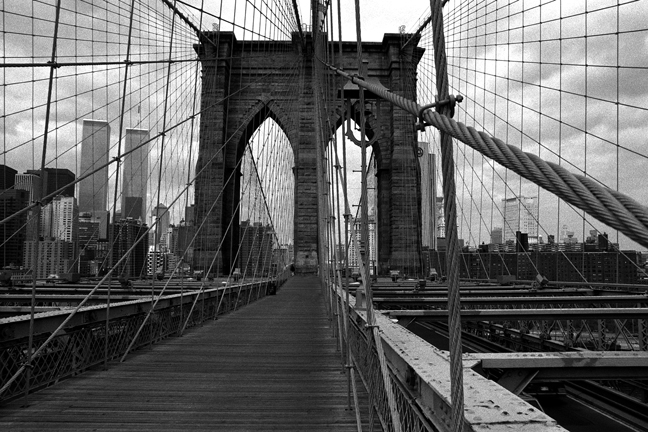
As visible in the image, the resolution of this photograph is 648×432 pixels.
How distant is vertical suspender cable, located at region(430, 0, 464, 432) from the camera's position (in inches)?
38.4

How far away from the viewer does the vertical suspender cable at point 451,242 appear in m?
0.98

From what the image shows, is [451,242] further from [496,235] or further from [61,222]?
[496,235]

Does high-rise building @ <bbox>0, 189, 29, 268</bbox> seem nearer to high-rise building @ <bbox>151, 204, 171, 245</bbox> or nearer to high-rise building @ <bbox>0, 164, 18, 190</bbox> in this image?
high-rise building @ <bbox>0, 164, 18, 190</bbox>

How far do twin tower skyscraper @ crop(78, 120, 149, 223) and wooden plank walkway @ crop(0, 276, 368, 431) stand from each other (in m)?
3.20

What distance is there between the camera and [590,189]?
26.6 inches

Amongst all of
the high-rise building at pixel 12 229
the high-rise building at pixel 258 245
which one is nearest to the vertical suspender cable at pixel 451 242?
the high-rise building at pixel 12 229

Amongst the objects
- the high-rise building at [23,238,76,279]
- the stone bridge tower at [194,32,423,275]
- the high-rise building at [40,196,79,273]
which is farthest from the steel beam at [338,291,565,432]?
the stone bridge tower at [194,32,423,275]

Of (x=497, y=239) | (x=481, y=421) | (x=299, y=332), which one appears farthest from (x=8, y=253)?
(x=497, y=239)

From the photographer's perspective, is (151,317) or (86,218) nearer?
(151,317)

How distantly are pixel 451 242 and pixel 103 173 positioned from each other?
10200mm

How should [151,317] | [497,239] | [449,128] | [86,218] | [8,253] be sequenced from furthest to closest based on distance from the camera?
[497,239], [86,218], [8,253], [151,317], [449,128]

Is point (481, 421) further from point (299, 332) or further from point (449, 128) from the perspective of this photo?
point (299, 332)

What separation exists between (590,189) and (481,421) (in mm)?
558

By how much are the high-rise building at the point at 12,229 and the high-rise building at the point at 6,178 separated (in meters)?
0.22
